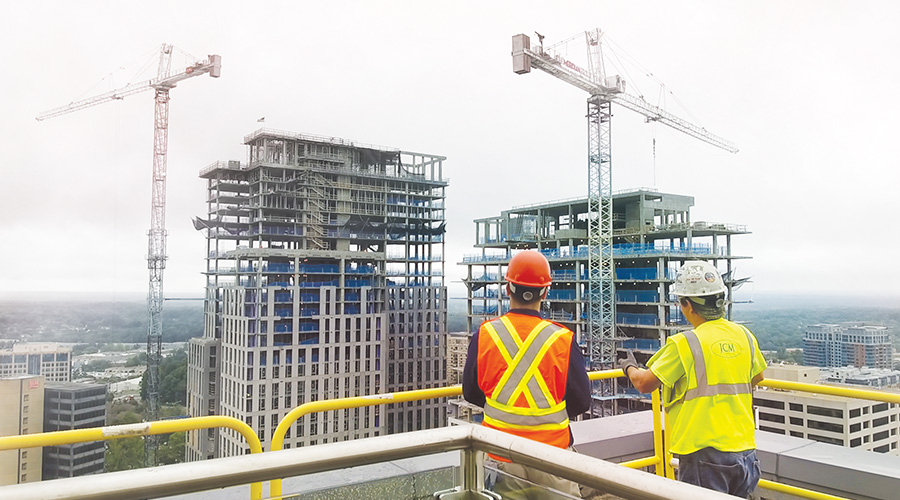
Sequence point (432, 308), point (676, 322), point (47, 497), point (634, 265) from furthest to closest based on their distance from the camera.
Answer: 1. point (432, 308)
2. point (634, 265)
3. point (676, 322)
4. point (47, 497)

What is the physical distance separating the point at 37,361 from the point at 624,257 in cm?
3454

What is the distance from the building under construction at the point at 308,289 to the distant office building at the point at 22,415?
34.5ft

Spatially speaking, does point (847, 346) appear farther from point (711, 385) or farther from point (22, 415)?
point (22, 415)

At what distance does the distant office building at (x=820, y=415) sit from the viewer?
24.6 metres

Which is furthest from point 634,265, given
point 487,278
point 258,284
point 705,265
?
point 705,265

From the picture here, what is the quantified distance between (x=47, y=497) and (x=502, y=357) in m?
1.33

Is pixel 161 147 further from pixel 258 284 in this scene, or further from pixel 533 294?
pixel 533 294

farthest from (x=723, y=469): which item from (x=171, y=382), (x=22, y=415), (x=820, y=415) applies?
(x=171, y=382)

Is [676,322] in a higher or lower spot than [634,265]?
lower

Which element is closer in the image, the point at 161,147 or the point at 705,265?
the point at 705,265

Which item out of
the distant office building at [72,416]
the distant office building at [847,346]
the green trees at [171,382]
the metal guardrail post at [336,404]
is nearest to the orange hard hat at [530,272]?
the metal guardrail post at [336,404]

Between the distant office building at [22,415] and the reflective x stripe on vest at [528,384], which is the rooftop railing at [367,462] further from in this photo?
the distant office building at [22,415]

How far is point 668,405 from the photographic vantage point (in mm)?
2150

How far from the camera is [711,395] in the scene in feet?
6.70
